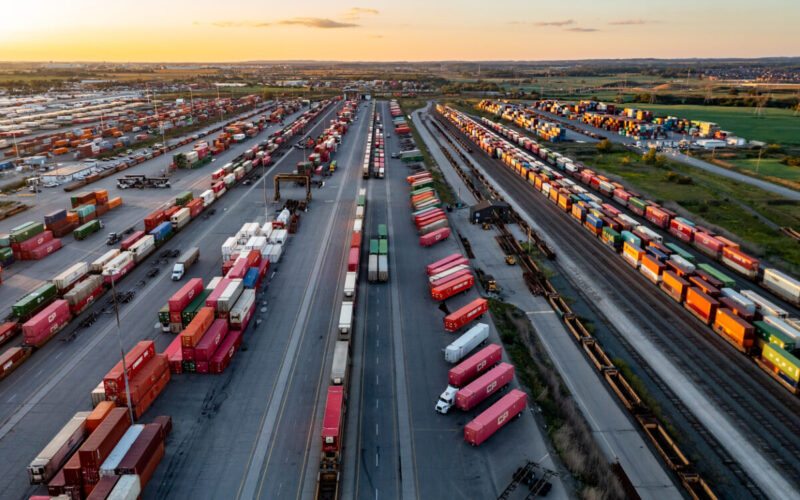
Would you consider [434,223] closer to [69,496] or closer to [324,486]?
[324,486]

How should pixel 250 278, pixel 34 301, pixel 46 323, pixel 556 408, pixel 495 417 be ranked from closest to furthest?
pixel 495 417 → pixel 556 408 → pixel 46 323 → pixel 34 301 → pixel 250 278

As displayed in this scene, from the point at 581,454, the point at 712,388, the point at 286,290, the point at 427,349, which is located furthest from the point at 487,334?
the point at 286,290

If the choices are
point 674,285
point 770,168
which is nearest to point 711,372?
point 674,285

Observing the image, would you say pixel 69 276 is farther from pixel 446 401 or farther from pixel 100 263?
pixel 446 401

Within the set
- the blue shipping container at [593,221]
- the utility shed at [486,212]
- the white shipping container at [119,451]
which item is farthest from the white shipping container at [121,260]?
the blue shipping container at [593,221]

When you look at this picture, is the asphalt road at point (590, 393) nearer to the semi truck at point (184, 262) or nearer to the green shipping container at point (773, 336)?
the green shipping container at point (773, 336)

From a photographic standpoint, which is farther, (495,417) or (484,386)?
(484,386)

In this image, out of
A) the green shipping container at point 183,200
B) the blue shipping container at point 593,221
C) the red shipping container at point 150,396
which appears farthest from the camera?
the green shipping container at point 183,200
